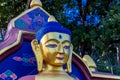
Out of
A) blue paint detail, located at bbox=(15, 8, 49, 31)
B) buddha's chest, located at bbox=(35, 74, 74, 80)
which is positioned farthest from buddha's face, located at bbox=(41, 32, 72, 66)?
blue paint detail, located at bbox=(15, 8, 49, 31)

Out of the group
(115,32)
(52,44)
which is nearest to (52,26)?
(52,44)

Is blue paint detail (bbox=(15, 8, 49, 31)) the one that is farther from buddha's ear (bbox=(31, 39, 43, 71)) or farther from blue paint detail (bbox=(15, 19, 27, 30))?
buddha's ear (bbox=(31, 39, 43, 71))

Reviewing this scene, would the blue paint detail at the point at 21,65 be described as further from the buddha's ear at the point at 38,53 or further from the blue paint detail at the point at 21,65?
the buddha's ear at the point at 38,53

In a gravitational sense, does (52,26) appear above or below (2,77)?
above

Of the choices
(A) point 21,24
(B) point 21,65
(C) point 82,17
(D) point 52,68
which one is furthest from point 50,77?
(C) point 82,17

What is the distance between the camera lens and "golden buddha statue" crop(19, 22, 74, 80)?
3.61 metres

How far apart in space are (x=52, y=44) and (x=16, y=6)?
21.0 ft

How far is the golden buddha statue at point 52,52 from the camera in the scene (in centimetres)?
361

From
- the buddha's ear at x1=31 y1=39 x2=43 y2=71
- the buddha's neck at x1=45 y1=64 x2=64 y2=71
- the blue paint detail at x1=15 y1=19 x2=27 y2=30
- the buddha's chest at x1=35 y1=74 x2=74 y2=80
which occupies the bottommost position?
the buddha's chest at x1=35 y1=74 x2=74 y2=80

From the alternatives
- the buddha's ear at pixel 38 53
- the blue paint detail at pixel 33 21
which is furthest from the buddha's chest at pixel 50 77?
the blue paint detail at pixel 33 21

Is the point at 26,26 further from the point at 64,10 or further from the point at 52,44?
the point at 64,10

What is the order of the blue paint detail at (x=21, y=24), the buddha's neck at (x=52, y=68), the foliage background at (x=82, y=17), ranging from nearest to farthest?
the buddha's neck at (x=52, y=68), the blue paint detail at (x=21, y=24), the foliage background at (x=82, y=17)

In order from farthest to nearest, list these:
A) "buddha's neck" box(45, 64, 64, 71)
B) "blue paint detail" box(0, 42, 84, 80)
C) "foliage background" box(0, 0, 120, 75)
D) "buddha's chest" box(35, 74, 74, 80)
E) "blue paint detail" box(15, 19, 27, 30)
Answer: "foliage background" box(0, 0, 120, 75)
"blue paint detail" box(15, 19, 27, 30)
"blue paint detail" box(0, 42, 84, 80)
"buddha's neck" box(45, 64, 64, 71)
"buddha's chest" box(35, 74, 74, 80)

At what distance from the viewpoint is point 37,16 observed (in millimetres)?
4359
